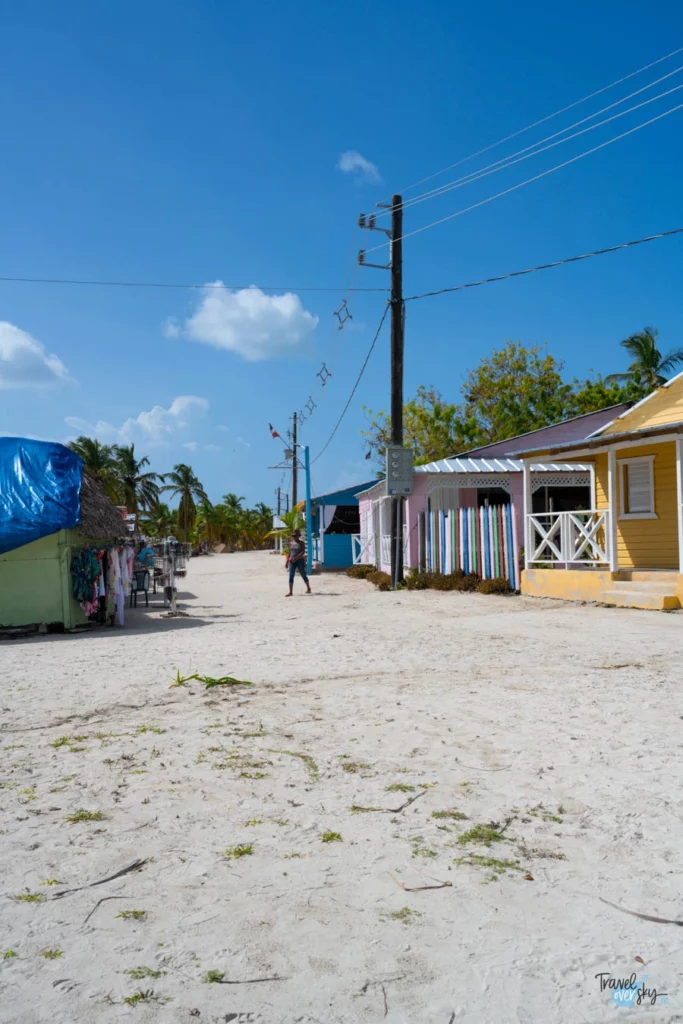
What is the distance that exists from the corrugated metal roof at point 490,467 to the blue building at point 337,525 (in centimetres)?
954

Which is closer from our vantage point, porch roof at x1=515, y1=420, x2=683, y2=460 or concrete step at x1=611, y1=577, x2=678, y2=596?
porch roof at x1=515, y1=420, x2=683, y2=460

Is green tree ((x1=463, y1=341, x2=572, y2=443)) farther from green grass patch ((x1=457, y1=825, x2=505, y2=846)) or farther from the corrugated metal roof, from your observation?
green grass patch ((x1=457, y1=825, x2=505, y2=846))

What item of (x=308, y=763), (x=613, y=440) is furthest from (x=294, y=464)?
(x=308, y=763)

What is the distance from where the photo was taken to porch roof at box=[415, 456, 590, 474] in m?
19.3

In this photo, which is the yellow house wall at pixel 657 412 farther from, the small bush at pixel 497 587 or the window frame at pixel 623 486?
the small bush at pixel 497 587

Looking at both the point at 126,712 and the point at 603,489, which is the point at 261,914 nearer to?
the point at 126,712

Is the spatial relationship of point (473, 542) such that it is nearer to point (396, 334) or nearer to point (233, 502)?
point (396, 334)

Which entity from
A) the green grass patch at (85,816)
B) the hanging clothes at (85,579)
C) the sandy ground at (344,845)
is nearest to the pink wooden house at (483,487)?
the hanging clothes at (85,579)

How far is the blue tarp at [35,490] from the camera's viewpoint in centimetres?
1171

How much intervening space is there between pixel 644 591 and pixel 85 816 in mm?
10923

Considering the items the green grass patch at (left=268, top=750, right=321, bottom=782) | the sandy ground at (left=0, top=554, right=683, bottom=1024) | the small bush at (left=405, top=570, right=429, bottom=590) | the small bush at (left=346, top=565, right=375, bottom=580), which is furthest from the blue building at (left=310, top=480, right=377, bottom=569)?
the green grass patch at (left=268, top=750, right=321, bottom=782)

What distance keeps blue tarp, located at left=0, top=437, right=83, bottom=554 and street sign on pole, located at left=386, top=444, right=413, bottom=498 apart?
7.17m

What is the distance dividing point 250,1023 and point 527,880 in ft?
4.46

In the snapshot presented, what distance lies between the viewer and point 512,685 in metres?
6.81
